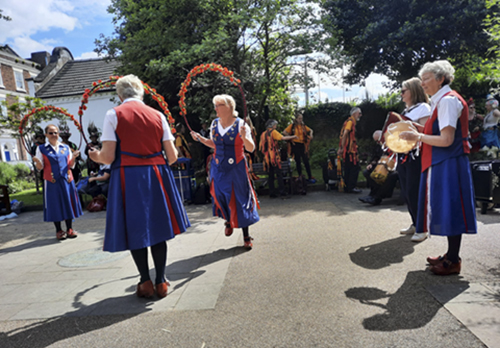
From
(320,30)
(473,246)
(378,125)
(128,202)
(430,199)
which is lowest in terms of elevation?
(473,246)

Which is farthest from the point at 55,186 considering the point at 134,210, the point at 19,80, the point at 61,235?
the point at 19,80

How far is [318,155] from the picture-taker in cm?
1587

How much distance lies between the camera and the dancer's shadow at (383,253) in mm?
3727

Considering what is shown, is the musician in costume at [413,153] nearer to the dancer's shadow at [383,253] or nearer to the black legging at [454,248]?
the dancer's shadow at [383,253]

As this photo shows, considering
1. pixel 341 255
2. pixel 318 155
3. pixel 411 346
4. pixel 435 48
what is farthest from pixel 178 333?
pixel 435 48

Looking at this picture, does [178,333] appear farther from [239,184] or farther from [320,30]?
[320,30]

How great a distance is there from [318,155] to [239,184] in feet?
39.0

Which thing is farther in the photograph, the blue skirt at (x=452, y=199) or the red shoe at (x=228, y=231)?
the red shoe at (x=228, y=231)

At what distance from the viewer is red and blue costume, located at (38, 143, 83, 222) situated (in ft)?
19.6

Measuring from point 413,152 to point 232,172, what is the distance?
7.58 feet

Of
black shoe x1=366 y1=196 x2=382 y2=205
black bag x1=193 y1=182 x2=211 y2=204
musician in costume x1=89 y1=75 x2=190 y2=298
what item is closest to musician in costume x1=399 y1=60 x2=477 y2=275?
musician in costume x1=89 y1=75 x2=190 y2=298

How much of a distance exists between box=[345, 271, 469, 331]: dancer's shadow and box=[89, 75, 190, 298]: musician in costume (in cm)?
179

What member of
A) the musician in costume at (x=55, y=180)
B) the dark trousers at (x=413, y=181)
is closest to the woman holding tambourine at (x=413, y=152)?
the dark trousers at (x=413, y=181)

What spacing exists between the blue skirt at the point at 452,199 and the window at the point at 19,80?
33.7 meters
